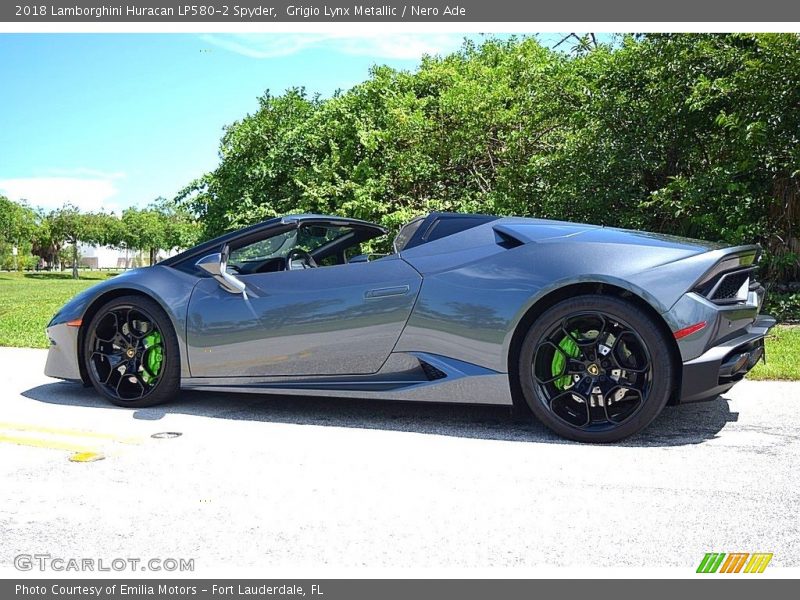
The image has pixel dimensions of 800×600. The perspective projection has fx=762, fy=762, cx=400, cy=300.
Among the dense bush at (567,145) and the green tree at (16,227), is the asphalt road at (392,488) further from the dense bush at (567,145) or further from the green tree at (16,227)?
the green tree at (16,227)

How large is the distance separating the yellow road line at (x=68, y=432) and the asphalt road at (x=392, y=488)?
0.02 m

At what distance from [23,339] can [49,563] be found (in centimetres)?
733

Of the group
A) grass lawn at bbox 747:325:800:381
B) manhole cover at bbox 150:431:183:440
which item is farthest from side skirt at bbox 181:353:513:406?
grass lawn at bbox 747:325:800:381

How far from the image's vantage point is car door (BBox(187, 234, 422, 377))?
4.39m

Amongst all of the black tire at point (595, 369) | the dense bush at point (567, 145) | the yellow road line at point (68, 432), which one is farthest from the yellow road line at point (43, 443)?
the dense bush at point (567, 145)

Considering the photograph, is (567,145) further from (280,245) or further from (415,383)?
(415,383)

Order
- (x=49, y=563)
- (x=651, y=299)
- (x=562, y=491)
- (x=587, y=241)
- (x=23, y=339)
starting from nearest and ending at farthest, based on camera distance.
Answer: (x=49, y=563), (x=562, y=491), (x=651, y=299), (x=587, y=241), (x=23, y=339)

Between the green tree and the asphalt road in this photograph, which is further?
the green tree

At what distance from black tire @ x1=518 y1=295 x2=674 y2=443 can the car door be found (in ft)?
2.64

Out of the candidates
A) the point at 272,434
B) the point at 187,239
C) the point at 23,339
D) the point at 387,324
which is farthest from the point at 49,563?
the point at 187,239

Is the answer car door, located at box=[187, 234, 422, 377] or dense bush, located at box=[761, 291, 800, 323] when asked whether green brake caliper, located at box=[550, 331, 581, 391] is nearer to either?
car door, located at box=[187, 234, 422, 377]

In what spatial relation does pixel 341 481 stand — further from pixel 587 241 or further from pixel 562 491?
pixel 587 241

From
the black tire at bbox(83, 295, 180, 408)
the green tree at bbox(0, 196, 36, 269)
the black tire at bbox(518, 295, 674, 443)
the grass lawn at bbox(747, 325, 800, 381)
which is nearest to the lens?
the black tire at bbox(518, 295, 674, 443)

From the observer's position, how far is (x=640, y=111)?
1041 centimetres
